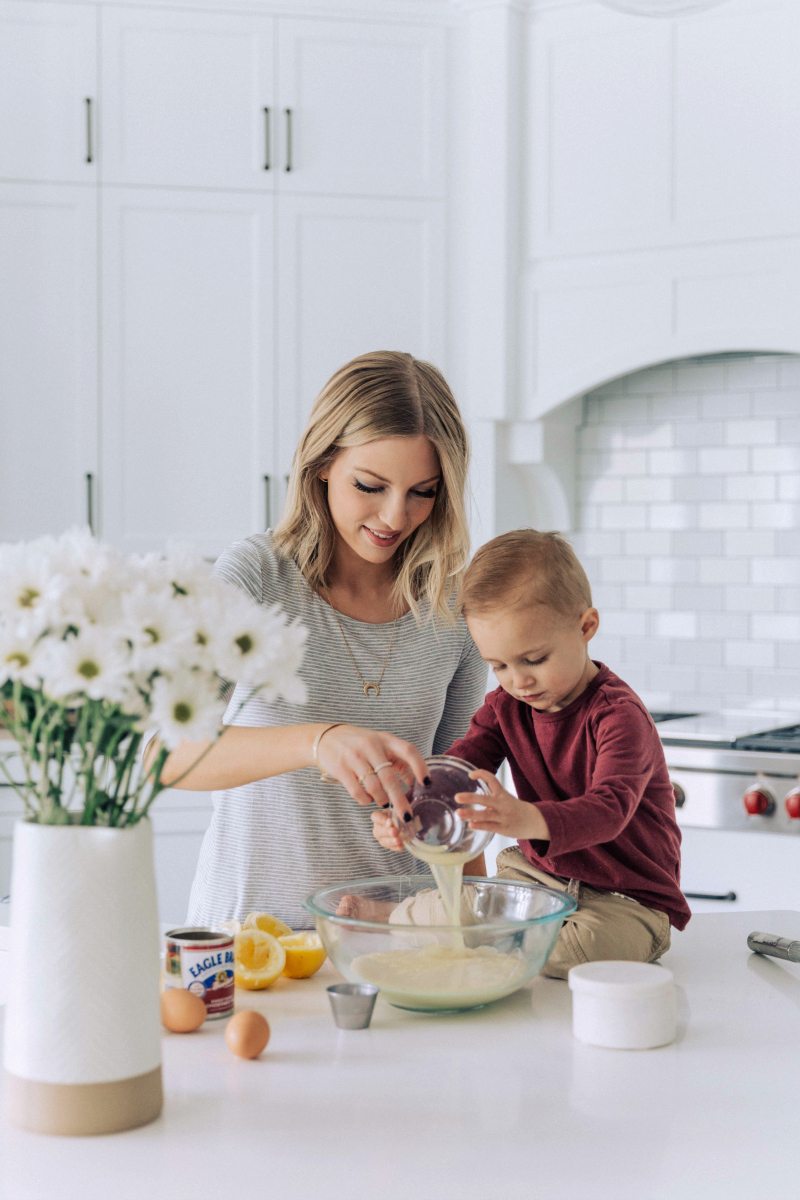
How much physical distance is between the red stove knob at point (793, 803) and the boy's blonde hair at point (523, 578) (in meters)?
1.43

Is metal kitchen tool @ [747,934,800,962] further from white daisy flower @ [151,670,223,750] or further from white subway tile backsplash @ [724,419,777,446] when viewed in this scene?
white subway tile backsplash @ [724,419,777,446]

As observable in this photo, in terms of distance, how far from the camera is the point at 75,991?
1.03 m

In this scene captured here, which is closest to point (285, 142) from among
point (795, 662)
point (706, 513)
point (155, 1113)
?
point (706, 513)

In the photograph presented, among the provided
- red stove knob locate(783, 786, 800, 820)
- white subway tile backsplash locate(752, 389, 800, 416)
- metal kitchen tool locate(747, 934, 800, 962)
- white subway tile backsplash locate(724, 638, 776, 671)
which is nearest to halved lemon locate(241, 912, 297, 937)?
metal kitchen tool locate(747, 934, 800, 962)

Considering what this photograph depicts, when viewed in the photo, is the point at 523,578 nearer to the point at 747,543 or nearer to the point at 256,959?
the point at 256,959

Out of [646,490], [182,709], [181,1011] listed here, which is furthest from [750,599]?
[182,709]

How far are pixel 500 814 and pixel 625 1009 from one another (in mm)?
215

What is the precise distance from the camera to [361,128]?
12.1 ft

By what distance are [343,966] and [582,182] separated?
270 cm

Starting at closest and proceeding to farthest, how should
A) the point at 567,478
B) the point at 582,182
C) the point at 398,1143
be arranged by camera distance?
the point at 398,1143 → the point at 582,182 → the point at 567,478

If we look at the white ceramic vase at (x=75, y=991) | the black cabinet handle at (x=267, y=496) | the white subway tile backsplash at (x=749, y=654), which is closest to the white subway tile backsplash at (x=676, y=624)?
the white subway tile backsplash at (x=749, y=654)

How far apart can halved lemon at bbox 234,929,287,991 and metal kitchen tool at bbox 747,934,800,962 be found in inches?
20.9

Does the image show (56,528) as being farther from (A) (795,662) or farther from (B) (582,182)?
(A) (795,662)

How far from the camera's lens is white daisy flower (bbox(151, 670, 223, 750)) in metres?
0.97
